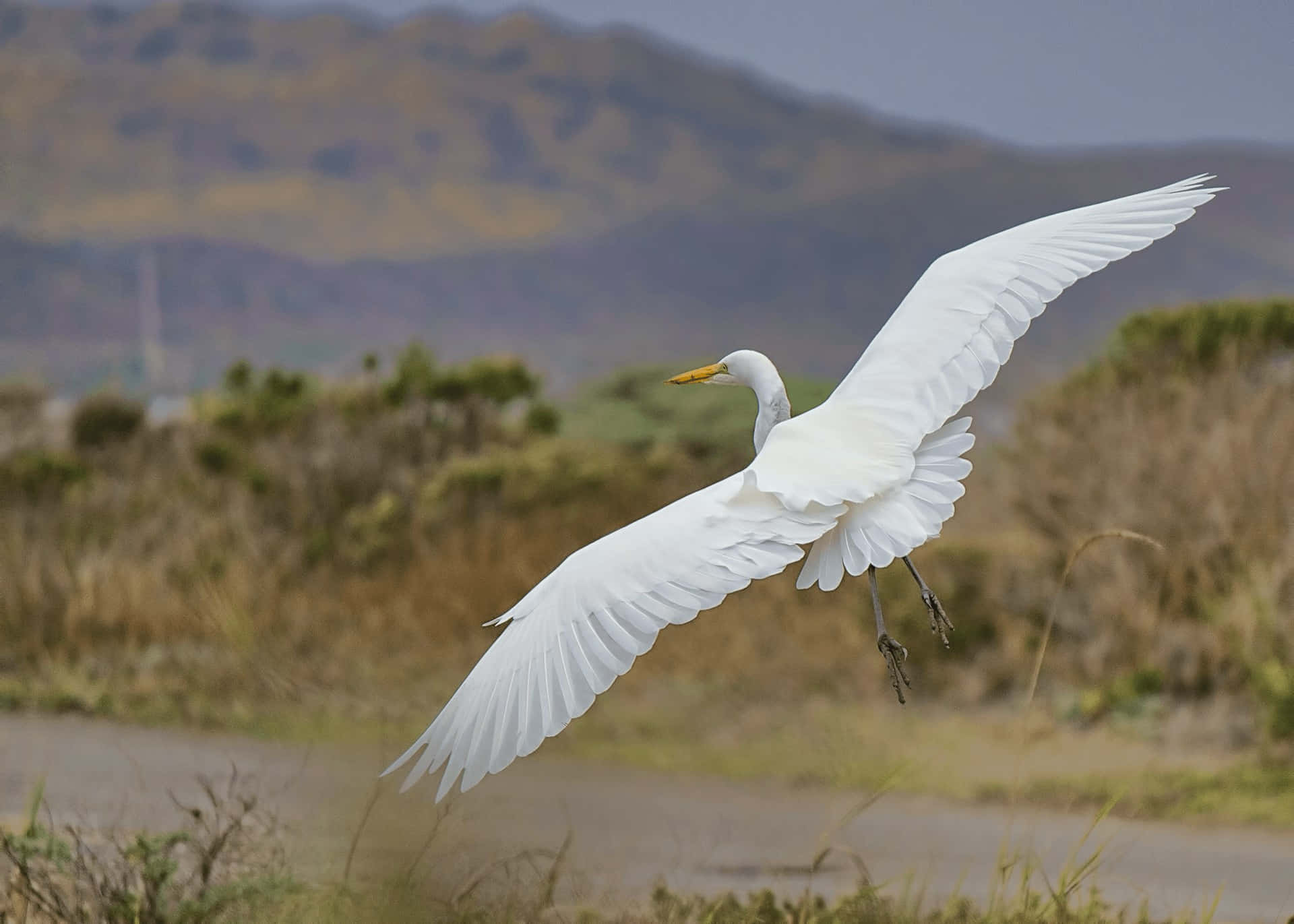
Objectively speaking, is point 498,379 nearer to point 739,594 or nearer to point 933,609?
point 739,594

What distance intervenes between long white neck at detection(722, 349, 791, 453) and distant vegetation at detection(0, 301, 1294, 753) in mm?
5082

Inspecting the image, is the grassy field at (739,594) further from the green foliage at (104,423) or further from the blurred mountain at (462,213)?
the blurred mountain at (462,213)

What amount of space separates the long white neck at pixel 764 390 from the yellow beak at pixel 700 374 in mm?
28

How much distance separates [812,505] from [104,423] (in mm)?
12213

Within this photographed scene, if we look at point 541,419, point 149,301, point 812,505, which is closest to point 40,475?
point 541,419

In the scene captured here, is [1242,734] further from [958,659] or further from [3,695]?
[3,695]

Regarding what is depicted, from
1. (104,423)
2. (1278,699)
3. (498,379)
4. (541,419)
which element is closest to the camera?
(1278,699)

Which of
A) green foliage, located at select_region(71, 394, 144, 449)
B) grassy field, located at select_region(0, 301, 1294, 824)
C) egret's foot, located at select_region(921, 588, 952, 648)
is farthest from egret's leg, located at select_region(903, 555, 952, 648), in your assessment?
green foliage, located at select_region(71, 394, 144, 449)

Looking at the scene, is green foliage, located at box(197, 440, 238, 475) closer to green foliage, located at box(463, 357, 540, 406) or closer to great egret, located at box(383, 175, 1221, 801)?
green foliage, located at box(463, 357, 540, 406)

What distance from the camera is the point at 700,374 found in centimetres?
312

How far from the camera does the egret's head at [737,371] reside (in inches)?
123

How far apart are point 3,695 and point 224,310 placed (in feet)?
201

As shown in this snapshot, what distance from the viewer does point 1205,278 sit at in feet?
222

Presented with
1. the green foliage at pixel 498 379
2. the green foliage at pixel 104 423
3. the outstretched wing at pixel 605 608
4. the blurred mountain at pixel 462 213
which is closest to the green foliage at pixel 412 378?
the green foliage at pixel 498 379
